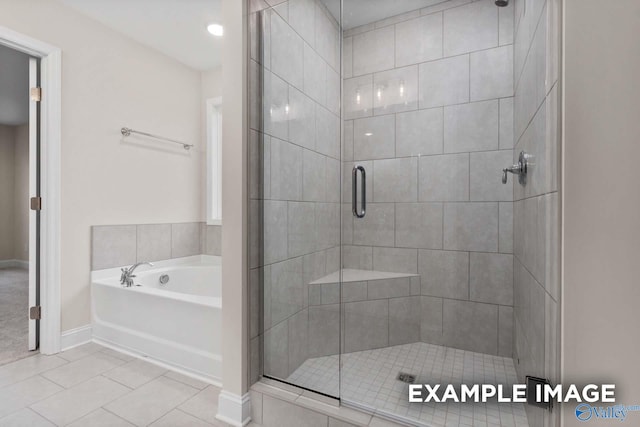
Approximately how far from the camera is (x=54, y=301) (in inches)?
88.0

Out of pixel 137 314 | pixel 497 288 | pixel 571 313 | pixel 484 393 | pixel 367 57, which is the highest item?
pixel 367 57

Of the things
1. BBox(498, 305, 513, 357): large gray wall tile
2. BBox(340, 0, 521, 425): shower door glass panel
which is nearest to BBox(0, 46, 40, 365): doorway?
BBox(340, 0, 521, 425): shower door glass panel

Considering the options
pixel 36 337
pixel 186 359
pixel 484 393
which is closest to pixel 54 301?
Result: pixel 36 337

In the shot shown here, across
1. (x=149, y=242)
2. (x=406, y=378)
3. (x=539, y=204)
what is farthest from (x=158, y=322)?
(x=539, y=204)

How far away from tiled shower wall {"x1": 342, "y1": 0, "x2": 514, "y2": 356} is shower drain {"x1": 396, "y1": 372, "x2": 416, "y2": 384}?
34 cm

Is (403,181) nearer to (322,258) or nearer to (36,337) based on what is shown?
(322,258)

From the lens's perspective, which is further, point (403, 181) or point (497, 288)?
point (403, 181)

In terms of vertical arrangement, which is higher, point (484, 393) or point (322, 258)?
point (322, 258)

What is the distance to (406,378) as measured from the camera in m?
1.80

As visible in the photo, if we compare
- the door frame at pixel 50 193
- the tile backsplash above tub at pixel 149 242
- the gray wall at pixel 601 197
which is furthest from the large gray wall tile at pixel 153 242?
the gray wall at pixel 601 197

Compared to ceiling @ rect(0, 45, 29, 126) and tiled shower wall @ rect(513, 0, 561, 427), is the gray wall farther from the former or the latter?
ceiling @ rect(0, 45, 29, 126)

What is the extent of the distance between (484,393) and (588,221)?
1244 millimetres

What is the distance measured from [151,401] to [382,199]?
6.32 feet

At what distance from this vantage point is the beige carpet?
2.20 metres
